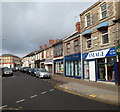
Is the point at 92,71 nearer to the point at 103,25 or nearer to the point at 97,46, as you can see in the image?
the point at 97,46

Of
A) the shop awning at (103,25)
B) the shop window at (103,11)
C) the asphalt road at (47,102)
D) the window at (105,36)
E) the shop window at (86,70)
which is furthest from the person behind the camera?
the shop window at (86,70)

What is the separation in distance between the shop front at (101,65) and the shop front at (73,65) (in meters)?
1.64

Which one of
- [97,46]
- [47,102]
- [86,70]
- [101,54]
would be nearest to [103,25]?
[97,46]

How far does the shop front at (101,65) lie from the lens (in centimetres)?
1362

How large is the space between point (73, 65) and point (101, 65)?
21.3 feet

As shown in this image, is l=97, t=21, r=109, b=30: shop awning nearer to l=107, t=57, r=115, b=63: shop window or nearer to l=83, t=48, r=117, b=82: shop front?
l=83, t=48, r=117, b=82: shop front

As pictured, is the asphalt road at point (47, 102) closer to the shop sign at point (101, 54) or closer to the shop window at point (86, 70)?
the shop sign at point (101, 54)

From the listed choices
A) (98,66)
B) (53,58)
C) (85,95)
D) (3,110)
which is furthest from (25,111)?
(53,58)

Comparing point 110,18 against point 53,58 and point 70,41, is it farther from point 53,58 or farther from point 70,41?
point 53,58

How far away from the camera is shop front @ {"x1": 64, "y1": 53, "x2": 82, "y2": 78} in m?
19.7

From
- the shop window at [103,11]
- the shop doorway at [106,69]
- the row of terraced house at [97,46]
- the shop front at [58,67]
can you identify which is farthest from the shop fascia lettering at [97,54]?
the shop front at [58,67]

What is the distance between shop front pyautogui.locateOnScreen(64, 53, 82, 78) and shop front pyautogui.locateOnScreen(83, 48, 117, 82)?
164 cm

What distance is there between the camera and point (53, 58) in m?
29.9

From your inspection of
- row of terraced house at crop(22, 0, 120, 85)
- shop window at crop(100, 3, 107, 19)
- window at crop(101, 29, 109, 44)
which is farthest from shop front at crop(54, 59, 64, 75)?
shop window at crop(100, 3, 107, 19)
